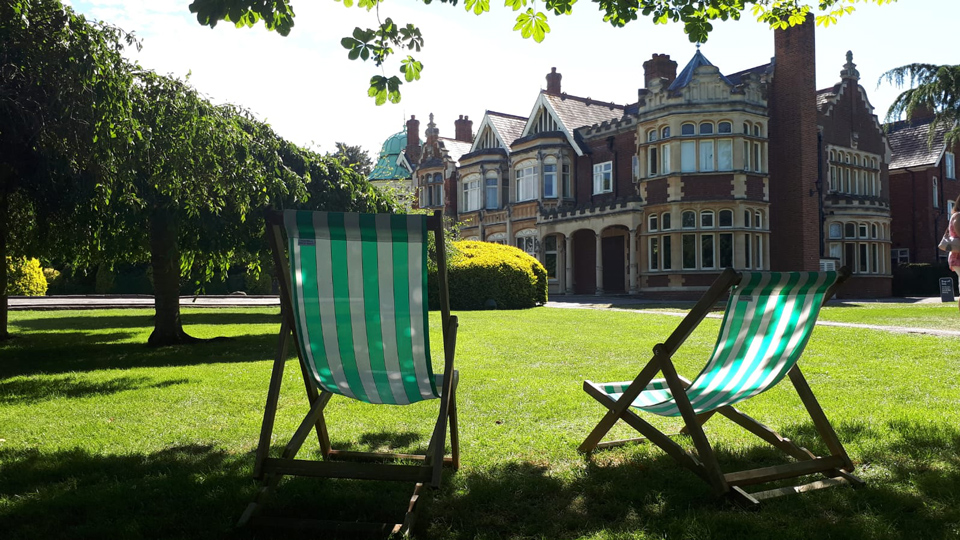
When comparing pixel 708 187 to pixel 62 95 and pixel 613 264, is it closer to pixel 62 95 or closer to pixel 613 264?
pixel 613 264

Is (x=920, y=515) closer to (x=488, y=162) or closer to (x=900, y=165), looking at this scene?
(x=488, y=162)

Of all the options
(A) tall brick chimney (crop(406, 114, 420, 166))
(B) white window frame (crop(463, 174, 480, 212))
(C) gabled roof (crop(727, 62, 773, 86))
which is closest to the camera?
(C) gabled roof (crop(727, 62, 773, 86))

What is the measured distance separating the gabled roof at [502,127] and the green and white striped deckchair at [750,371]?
1231 inches

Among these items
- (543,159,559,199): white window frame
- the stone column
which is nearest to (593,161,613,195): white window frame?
(543,159,559,199): white window frame

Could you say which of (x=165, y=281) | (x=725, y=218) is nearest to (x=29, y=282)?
(x=165, y=281)

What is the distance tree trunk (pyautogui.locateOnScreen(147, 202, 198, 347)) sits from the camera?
444 inches

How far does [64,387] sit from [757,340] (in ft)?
20.9

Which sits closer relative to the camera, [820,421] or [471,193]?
[820,421]

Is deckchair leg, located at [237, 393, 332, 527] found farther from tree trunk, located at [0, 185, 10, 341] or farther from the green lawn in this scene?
tree trunk, located at [0, 185, 10, 341]

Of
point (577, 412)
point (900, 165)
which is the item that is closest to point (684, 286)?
point (900, 165)

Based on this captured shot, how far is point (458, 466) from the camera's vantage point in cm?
→ 407

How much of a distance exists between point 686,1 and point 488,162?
2771 cm

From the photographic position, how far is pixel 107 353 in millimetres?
10406

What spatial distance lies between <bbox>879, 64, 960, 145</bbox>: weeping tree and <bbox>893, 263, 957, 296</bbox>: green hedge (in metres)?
7.26
